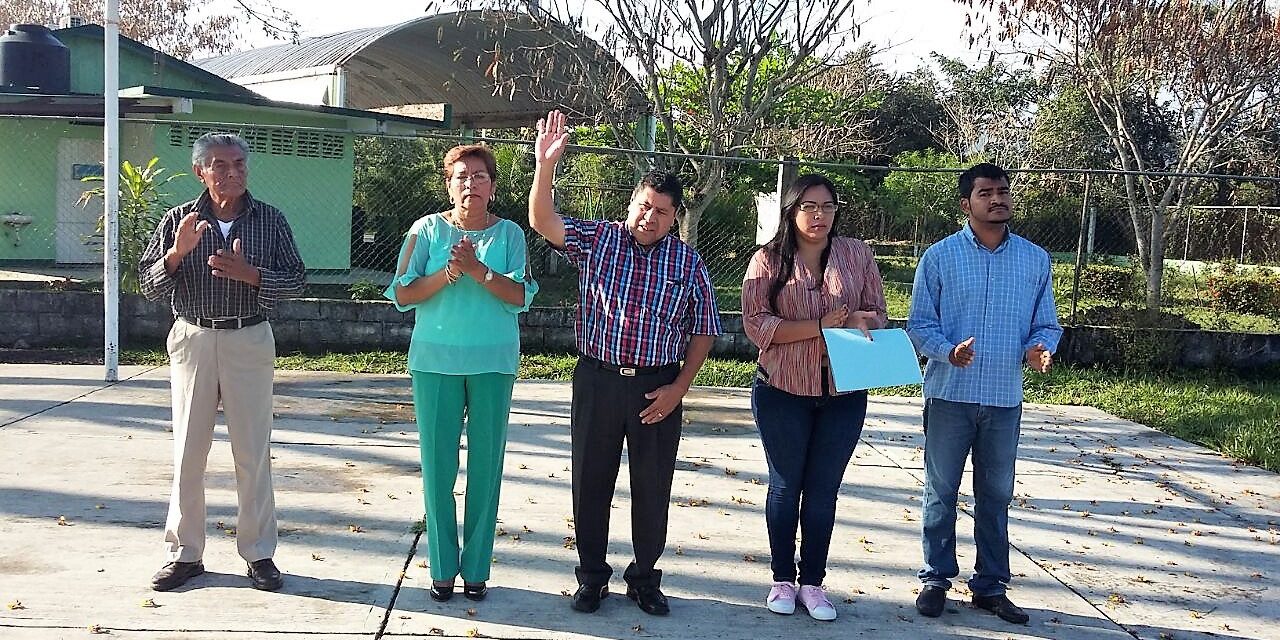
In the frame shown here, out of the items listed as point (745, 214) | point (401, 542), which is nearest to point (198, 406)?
point (401, 542)

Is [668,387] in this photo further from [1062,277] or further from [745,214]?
[1062,277]

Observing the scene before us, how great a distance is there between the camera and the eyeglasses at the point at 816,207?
13.9 feet

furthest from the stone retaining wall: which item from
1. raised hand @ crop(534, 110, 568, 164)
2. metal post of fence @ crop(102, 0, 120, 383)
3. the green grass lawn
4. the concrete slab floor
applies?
raised hand @ crop(534, 110, 568, 164)

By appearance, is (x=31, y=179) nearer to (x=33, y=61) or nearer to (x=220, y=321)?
(x=33, y=61)

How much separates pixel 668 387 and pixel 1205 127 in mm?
16980

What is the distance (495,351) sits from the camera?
417 cm

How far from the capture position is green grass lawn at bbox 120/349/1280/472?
8695 millimetres

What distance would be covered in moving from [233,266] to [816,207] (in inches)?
85.8

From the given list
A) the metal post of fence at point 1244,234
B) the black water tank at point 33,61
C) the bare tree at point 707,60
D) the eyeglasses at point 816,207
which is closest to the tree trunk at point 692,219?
the bare tree at point 707,60

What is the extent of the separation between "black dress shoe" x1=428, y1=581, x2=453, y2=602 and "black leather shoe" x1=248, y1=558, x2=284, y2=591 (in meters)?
0.60

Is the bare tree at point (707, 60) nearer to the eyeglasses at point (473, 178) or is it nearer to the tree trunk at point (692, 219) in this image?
the tree trunk at point (692, 219)

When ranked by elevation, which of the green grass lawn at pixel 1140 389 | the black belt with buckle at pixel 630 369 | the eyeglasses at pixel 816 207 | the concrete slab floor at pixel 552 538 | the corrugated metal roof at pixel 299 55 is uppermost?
the corrugated metal roof at pixel 299 55

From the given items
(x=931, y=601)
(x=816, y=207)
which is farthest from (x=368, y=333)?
(x=931, y=601)

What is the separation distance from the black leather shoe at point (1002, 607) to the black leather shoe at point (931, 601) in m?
0.17
